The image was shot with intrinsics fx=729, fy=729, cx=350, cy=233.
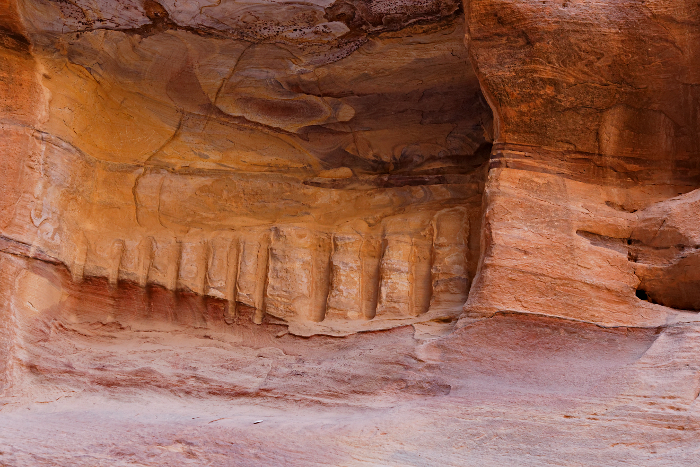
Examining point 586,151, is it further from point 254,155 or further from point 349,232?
point 254,155

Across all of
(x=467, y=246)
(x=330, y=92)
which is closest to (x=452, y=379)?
(x=467, y=246)

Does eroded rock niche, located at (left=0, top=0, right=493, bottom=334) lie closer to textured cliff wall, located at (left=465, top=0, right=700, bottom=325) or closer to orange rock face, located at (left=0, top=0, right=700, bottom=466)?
orange rock face, located at (left=0, top=0, right=700, bottom=466)

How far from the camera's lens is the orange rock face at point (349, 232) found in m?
4.28

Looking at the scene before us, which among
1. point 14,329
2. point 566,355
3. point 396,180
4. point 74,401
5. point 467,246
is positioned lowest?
point 74,401

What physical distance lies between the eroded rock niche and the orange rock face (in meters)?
0.02

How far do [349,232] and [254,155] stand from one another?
123 cm

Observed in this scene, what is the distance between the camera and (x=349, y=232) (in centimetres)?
625

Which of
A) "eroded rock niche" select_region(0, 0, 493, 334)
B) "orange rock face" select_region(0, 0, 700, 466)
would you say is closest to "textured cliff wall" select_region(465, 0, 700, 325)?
"orange rock face" select_region(0, 0, 700, 466)

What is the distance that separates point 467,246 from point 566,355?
1408 mm

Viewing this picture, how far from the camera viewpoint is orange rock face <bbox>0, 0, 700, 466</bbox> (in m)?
4.28

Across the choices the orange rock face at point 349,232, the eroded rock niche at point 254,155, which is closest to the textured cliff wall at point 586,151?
the orange rock face at point 349,232

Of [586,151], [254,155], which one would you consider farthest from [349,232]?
[586,151]

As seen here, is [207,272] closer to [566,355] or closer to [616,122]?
[566,355]

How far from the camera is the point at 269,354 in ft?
18.6
